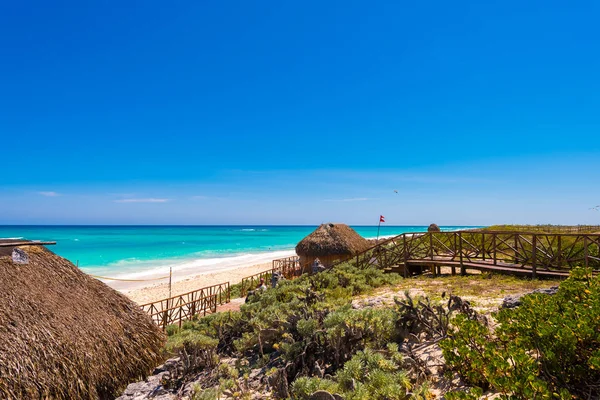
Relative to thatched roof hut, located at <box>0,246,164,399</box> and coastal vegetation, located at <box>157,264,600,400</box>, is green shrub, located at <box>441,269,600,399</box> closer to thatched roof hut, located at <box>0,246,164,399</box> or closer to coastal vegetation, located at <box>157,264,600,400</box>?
coastal vegetation, located at <box>157,264,600,400</box>

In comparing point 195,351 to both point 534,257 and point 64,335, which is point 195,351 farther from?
point 534,257

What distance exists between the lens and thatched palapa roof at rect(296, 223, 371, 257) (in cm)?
1958

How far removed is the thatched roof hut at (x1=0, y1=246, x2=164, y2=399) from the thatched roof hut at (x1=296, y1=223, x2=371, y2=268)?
13.5m

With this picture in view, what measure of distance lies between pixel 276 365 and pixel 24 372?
3.25 meters

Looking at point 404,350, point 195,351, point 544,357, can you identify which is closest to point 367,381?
point 404,350

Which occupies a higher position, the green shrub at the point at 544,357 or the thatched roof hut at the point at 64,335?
the green shrub at the point at 544,357

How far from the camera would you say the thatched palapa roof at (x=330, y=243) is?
19578 millimetres

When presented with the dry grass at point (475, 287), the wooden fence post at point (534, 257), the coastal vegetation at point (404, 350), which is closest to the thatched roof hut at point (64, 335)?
the coastal vegetation at point (404, 350)

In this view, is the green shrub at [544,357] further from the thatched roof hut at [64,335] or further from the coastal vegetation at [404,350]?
the thatched roof hut at [64,335]

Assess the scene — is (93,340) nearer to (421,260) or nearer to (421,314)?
(421,314)

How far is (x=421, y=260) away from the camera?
41.8ft

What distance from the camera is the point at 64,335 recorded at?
5.03 m

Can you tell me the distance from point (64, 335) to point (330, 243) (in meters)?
15.6

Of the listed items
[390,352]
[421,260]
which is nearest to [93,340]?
[390,352]
